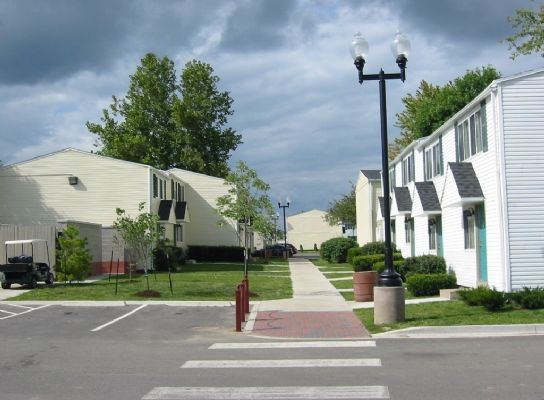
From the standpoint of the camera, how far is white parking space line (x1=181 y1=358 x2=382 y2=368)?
404 inches

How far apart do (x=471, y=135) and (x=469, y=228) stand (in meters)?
2.82

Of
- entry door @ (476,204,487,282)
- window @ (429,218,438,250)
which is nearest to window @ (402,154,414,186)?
window @ (429,218,438,250)

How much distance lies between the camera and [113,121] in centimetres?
6247

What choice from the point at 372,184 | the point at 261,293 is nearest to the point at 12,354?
the point at 261,293

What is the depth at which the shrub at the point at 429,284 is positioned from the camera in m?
20.5

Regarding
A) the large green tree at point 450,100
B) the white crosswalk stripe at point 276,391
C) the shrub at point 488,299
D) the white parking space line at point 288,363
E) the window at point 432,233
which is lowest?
the white parking space line at point 288,363

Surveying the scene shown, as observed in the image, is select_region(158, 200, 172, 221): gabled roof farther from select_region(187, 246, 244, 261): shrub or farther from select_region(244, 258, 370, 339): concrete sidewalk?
select_region(244, 258, 370, 339): concrete sidewalk

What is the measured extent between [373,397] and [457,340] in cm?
530

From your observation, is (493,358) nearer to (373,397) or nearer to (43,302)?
(373,397)

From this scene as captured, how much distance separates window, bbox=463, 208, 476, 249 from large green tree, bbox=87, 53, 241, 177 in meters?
40.3

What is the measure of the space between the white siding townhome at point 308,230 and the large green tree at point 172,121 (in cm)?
4993

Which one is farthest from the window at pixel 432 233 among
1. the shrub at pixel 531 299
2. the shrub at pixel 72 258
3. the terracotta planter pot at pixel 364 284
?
the shrub at pixel 72 258

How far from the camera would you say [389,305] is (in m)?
14.7

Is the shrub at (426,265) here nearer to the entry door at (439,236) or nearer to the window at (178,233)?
the entry door at (439,236)
